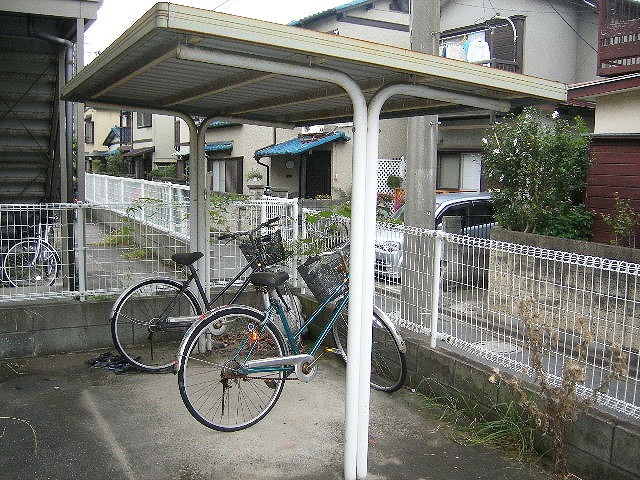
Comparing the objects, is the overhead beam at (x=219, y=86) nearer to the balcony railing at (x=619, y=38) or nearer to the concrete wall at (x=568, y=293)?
the concrete wall at (x=568, y=293)

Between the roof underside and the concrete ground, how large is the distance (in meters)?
2.37

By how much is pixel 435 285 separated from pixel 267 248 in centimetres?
163

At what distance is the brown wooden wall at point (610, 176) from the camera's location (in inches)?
287

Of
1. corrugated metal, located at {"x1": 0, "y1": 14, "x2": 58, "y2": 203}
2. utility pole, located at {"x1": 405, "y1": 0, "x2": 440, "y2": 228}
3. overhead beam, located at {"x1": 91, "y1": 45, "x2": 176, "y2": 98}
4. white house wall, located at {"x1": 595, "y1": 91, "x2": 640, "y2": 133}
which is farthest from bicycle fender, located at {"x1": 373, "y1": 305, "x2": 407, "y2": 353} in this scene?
white house wall, located at {"x1": 595, "y1": 91, "x2": 640, "y2": 133}

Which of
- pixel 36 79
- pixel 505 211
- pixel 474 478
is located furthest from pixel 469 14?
pixel 474 478

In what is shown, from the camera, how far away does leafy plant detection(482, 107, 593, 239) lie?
309 inches

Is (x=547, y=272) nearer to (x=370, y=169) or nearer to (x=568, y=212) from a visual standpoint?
(x=370, y=169)

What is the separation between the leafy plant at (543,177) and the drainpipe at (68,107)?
5.74 metres

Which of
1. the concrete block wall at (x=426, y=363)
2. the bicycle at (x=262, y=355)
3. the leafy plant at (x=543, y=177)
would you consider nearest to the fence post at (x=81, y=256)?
the concrete block wall at (x=426, y=363)

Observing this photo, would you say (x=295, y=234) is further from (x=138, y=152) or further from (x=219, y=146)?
(x=138, y=152)

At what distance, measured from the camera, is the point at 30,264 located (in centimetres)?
579

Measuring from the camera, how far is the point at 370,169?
3385mm

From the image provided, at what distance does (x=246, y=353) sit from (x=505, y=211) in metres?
5.47

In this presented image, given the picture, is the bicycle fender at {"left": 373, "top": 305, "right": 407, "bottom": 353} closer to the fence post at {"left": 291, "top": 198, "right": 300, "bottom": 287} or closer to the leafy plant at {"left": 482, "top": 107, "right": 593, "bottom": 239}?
the fence post at {"left": 291, "top": 198, "right": 300, "bottom": 287}
